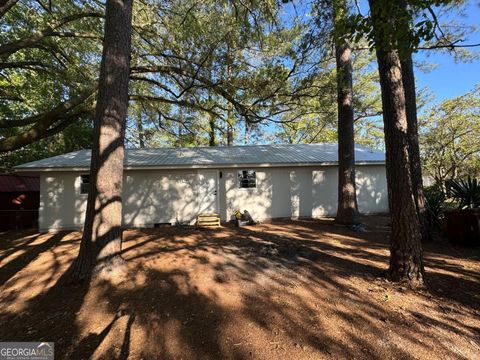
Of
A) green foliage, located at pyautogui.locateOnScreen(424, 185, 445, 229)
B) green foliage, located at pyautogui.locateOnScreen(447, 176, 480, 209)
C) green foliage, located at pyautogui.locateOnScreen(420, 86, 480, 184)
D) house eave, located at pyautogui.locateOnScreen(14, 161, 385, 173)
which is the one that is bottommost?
green foliage, located at pyautogui.locateOnScreen(424, 185, 445, 229)

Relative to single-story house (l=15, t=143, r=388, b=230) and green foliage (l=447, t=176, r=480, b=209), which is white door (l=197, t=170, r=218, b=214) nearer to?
single-story house (l=15, t=143, r=388, b=230)

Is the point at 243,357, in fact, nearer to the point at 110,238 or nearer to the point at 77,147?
the point at 110,238

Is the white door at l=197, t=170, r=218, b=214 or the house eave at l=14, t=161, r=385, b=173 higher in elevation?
the house eave at l=14, t=161, r=385, b=173

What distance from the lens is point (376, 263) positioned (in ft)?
16.0

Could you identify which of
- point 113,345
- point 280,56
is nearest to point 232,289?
point 113,345

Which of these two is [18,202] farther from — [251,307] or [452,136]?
[452,136]

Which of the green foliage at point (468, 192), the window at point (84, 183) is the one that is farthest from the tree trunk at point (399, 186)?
the window at point (84, 183)

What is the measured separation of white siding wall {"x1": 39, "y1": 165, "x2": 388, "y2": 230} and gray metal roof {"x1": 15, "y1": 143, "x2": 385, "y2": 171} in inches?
15.9

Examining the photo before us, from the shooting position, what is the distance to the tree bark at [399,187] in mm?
3898

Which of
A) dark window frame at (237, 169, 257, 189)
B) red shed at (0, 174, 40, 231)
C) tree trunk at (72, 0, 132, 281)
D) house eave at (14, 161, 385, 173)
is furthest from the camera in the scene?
red shed at (0, 174, 40, 231)

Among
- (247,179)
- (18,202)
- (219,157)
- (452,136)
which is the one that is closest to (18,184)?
(18,202)

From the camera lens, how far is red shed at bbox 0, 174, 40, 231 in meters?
11.7

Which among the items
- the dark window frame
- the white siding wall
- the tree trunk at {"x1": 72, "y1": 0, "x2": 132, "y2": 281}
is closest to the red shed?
the white siding wall

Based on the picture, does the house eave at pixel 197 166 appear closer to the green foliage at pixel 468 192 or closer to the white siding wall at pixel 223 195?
the white siding wall at pixel 223 195
